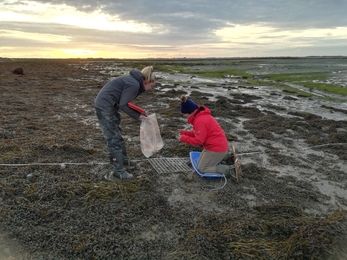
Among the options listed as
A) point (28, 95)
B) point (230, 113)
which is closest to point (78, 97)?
point (28, 95)

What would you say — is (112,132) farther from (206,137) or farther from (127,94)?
(206,137)

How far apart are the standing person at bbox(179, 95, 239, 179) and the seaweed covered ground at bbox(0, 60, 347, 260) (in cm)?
26

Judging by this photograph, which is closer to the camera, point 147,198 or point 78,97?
point 147,198

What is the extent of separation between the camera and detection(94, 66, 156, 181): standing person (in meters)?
4.56

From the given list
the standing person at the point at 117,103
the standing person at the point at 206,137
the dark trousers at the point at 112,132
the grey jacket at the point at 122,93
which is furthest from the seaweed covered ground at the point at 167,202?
the grey jacket at the point at 122,93

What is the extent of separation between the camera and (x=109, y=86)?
4789mm

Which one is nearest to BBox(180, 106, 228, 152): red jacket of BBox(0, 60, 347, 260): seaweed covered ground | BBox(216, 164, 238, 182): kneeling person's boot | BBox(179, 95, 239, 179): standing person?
BBox(179, 95, 239, 179): standing person

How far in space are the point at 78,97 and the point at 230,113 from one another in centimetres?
789

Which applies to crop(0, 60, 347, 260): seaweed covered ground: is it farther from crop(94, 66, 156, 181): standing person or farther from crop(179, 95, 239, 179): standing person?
crop(94, 66, 156, 181): standing person

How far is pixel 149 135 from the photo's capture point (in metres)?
5.41

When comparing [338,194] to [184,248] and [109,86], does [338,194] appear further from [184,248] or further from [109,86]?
[109,86]

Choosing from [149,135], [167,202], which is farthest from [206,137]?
[167,202]

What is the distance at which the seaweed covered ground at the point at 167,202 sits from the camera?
338cm

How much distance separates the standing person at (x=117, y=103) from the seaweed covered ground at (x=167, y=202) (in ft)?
1.28
